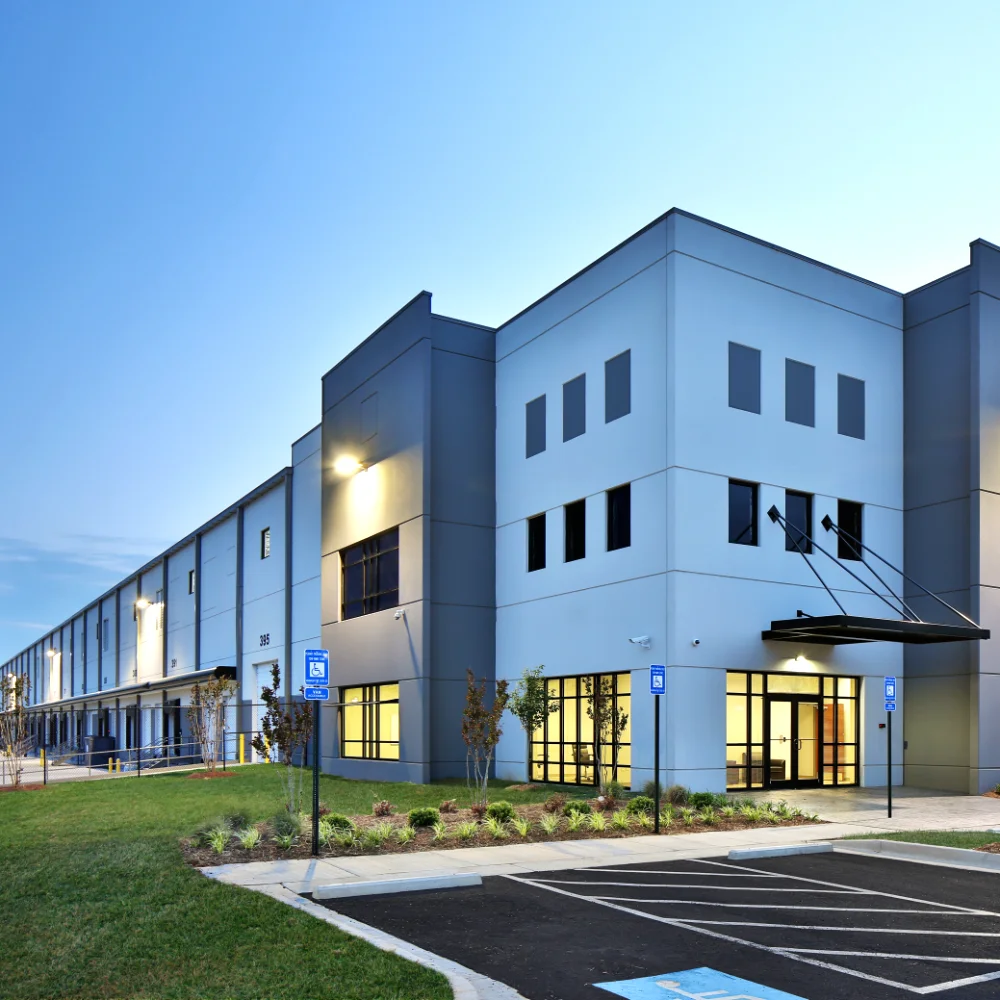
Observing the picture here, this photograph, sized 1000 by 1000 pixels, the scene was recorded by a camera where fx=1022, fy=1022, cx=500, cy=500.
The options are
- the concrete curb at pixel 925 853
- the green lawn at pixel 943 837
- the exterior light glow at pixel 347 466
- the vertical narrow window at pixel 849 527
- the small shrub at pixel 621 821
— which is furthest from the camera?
the exterior light glow at pixel 347 466

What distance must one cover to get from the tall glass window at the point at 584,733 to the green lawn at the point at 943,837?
7.45 m

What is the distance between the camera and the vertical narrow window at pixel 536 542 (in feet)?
89.4

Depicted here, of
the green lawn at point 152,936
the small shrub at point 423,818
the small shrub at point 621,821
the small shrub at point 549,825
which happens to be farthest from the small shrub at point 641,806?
the green lawn at point 152,936

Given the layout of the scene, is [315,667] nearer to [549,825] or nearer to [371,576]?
[549,825]

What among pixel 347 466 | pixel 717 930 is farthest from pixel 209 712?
pixel 717 930

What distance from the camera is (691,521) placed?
22.2 metres

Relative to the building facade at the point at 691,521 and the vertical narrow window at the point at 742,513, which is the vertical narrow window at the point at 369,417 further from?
the vertical narrow window at the point at 742,513

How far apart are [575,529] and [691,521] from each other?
4318 millimetres

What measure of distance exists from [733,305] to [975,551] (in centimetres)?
828

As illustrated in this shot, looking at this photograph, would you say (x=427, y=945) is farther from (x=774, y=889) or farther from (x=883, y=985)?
(x=774, y=889)

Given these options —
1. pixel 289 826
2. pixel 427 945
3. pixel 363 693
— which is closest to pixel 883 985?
pixel 427 945

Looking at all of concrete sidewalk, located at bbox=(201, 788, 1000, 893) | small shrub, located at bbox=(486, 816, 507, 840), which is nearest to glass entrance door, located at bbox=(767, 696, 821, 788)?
concrete sidewalk, located at bbox=(201, 788, 1000, 893)

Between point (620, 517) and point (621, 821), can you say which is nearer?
point (621, 821)

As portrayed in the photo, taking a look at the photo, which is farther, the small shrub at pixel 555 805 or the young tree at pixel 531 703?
the young tree at pixel 531 703
